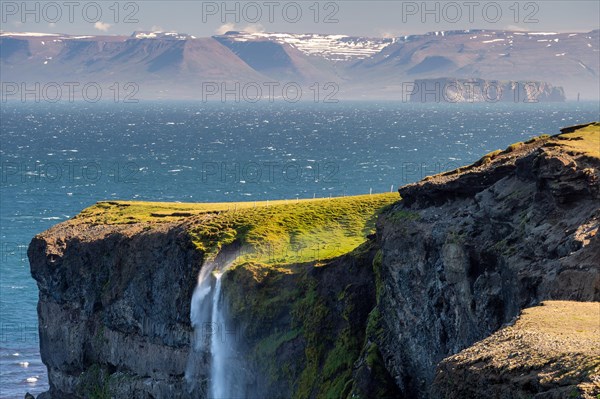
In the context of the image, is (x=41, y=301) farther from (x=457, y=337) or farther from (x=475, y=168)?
(x=457, y=337)

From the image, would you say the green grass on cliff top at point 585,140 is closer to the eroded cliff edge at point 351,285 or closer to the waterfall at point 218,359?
the eroded cliff edge at point 351,285

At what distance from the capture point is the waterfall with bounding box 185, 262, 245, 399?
64562mm

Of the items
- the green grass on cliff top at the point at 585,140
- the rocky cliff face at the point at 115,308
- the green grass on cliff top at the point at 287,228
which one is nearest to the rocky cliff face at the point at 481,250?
the green grass on cliff top at the point at 585,140

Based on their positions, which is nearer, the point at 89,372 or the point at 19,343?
the point at 89,372

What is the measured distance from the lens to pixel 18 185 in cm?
18112

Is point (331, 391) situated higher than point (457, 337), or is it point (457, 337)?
point (457, 337)

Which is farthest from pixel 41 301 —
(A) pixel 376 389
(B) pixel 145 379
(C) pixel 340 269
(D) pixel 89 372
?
(A) pixel 376 389

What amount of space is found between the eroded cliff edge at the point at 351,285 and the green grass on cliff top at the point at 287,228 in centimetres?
36

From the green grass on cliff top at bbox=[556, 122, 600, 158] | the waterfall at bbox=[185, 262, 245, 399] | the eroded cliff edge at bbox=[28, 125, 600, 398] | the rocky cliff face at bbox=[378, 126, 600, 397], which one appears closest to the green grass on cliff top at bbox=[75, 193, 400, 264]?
the eroded cliff edge at bbox=[28, 125, 600, 398]

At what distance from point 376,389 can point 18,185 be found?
138 metres

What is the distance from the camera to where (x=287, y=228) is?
72.6m

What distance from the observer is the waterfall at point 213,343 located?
64.6 metres

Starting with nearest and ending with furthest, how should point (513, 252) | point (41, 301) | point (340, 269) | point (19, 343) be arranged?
point (513, 252) < point (340, 269) < point (41, 301) < point (19, 343)

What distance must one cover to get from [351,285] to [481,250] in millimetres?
15345
